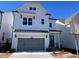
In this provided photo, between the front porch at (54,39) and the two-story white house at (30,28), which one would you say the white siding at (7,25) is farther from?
the front porch at (54,39)

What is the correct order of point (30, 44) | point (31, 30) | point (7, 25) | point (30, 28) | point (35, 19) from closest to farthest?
point (30, 44) → point (31, 30) → point (30, 28) → point (35, 19) → point (7, 25)

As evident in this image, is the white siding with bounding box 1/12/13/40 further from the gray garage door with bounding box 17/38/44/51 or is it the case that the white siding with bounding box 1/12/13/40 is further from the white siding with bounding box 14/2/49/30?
the gray garage door with bounding box 17/38/44/51

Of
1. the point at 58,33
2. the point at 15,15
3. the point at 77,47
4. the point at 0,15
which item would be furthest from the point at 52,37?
the point at 0,15

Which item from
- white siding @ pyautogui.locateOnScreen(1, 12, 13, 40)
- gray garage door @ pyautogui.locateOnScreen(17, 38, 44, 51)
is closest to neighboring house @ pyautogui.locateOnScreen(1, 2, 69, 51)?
gray garage door @ pyautogui.locateOnScreen(17, 38, 44, 51)

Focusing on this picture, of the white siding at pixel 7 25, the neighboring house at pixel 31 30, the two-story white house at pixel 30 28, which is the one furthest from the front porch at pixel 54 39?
the white siding at pixel 7 25

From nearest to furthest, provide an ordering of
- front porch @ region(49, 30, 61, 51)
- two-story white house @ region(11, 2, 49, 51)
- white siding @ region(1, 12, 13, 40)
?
two-story white house @ region(11, 2, 49, 51)
front porch @ region(49, 30, 61, 51)
white siding @ region(1, 12, 13, 40)

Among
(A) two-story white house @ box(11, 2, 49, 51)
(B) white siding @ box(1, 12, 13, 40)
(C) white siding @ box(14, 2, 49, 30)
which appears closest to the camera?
(A) two-story white house @ box(11, 2, 49, 51)

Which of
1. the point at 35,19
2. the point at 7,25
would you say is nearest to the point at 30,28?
the point at 35,19

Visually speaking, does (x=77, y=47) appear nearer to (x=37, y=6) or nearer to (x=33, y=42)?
(x=33, y=42)

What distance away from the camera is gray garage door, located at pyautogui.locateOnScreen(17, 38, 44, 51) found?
61.8ft

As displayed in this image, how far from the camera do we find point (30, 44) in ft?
62.7

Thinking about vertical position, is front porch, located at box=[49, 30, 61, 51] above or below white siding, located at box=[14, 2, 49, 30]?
below

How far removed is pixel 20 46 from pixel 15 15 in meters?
4.45

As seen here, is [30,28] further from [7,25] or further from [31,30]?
[7,25]
